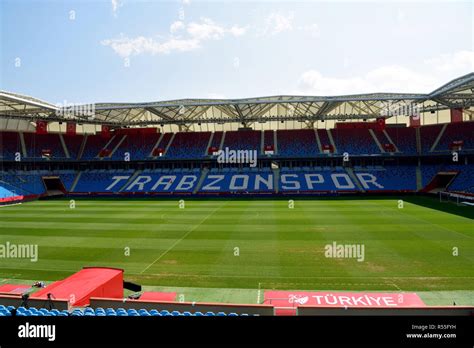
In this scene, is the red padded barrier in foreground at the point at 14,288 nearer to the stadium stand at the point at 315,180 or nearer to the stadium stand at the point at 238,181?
the stadium stand at the point at 238,181

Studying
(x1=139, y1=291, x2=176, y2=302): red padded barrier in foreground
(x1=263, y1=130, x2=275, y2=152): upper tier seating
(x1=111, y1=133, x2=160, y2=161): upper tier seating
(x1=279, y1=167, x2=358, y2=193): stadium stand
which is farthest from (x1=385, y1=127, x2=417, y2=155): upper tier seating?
(x1=139, y1=291, x2=176, y2=302): red padded barrier in foreground

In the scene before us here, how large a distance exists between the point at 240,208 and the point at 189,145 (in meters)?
23.9

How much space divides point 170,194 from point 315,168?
22.3m

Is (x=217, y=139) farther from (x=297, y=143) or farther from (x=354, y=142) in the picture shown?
(x=354, y=142)

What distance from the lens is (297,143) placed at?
2110 inches

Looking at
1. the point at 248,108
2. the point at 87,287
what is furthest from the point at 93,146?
the point at 87,287

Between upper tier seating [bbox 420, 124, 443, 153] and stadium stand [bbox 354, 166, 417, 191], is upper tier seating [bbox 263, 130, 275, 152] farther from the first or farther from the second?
upper tier seating [bbox 420, 124, 443, 153]

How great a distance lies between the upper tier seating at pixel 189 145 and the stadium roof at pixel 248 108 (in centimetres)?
504

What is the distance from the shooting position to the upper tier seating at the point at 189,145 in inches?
2133

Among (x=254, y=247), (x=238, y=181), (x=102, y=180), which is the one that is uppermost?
(x=102, y=180)

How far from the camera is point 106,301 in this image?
10094mm

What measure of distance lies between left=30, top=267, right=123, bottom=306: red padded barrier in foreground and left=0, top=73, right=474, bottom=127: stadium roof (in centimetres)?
2989

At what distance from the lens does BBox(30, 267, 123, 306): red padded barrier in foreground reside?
10.1 m

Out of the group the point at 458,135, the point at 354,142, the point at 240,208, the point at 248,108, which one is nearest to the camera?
the point at 240,208
